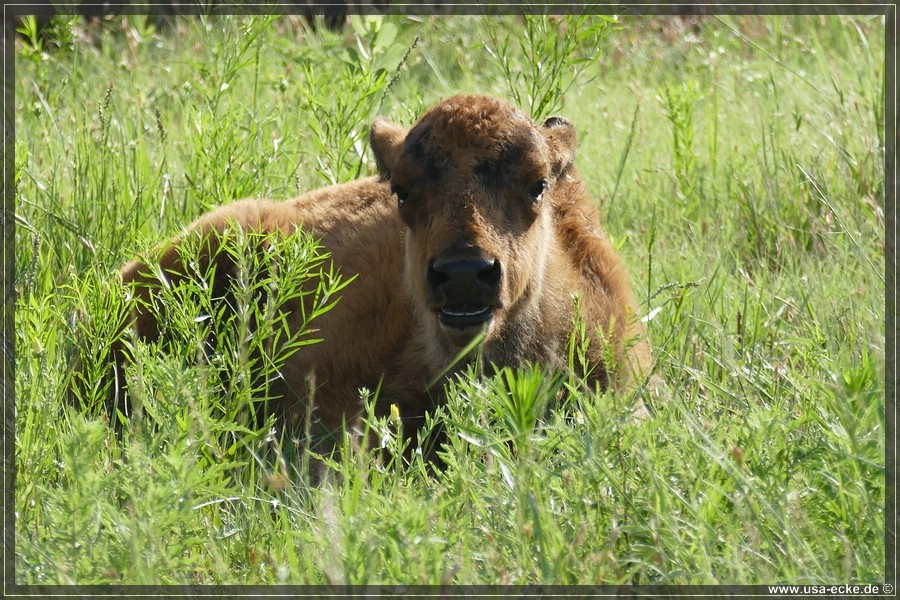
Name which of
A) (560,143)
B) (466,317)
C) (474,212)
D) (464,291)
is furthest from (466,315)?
(560,143)

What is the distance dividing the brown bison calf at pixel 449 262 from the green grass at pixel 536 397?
233mm

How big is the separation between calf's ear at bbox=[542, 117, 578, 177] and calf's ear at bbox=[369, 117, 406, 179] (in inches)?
27.8

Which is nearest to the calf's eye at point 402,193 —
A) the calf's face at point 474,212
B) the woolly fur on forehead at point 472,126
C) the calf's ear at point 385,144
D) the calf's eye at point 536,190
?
the calf's face at point 474,212

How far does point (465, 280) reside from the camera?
4.07 meters

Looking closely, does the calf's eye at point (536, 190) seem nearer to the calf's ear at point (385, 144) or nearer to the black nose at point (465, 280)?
the black nose at point (465, 280)

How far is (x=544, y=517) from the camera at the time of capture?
3039mm

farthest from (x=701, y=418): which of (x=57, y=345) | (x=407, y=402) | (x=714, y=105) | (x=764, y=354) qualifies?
(x=714, y=105)

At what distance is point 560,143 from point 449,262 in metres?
1.24

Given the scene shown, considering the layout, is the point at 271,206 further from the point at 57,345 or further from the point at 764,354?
the point at 764,354

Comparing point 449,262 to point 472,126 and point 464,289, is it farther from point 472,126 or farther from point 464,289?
point 472,126

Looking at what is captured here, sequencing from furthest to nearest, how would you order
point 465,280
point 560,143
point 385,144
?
point 385,144, point 560,143, point 465,280

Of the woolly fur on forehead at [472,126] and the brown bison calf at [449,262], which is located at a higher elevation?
the woolly fur on forehead at [472,126]

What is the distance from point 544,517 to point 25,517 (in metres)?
1.69

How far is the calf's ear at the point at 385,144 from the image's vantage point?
5.09 metres
